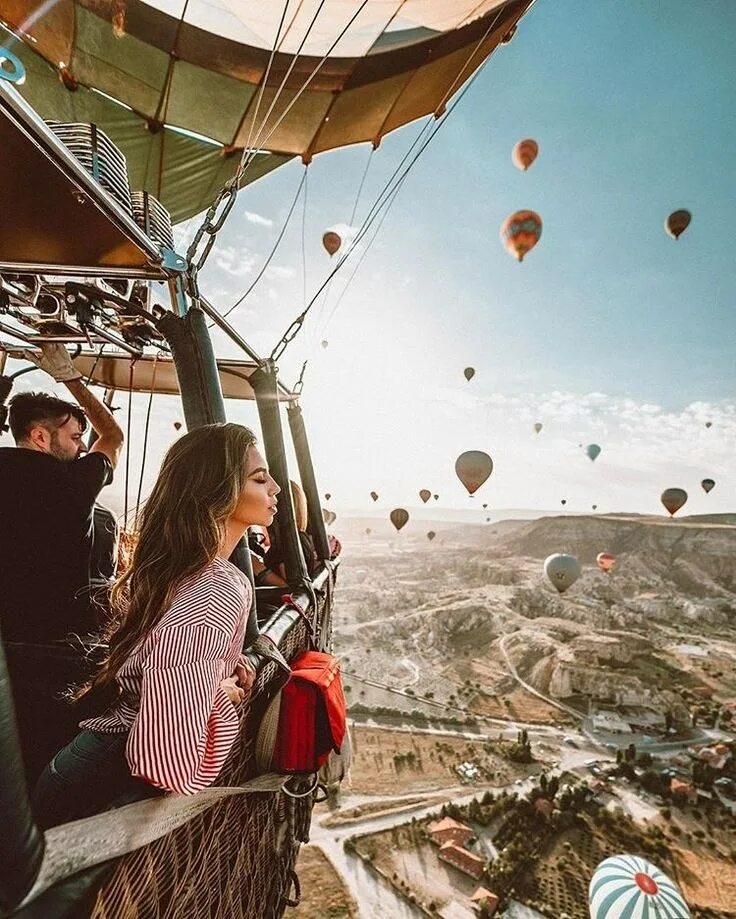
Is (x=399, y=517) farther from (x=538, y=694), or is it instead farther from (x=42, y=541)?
(x=538, y=694)

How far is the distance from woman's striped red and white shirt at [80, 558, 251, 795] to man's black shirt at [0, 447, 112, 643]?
2.78 ft

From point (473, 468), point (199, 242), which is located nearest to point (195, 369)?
point (199, 242)

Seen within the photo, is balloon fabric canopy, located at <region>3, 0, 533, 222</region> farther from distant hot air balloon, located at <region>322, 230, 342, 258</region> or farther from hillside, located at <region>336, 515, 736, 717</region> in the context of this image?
hillside, located at <region>336, 515, 736, 717</region>

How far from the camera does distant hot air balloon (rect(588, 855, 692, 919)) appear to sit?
12.9 metres

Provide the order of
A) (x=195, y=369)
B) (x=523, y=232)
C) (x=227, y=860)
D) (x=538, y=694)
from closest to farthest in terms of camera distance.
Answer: (x=227, y=860) → (x=195, y=369) → (x=523, y=232) → (x=538, y=694)

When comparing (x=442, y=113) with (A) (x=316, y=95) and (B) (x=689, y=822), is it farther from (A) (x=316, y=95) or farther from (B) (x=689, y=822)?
(B) (x=689, y=822)

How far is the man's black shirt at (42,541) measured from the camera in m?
1.82

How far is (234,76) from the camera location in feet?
23.2

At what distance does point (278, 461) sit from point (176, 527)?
1777mm

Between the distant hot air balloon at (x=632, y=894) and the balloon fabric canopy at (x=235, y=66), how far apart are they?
2146 centimetres

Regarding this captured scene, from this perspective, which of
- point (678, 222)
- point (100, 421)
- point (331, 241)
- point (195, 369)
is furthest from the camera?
point (678, 222)

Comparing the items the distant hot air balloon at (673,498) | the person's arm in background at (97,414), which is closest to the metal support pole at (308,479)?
the person's arm in background at (97,414)

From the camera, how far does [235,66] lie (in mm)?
6934

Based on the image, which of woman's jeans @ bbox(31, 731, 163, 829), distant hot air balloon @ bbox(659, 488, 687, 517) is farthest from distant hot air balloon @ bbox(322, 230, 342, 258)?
distant hot air balloon @ bbox(659, 488, 687, 517)
